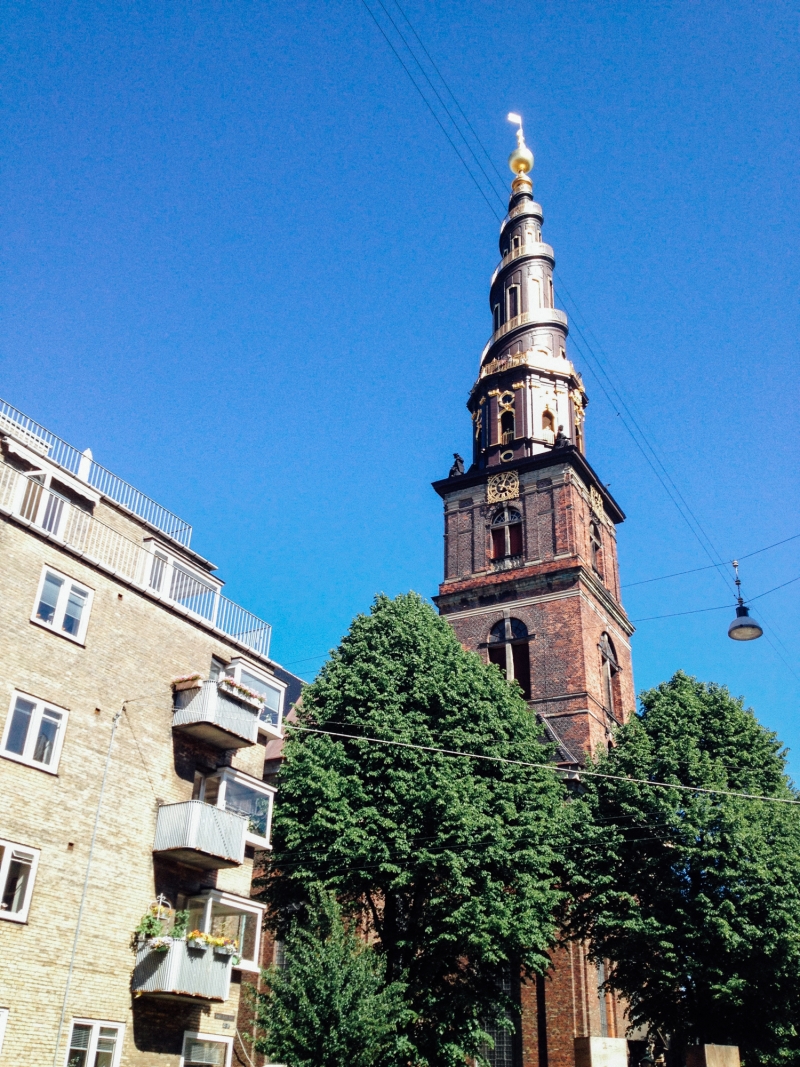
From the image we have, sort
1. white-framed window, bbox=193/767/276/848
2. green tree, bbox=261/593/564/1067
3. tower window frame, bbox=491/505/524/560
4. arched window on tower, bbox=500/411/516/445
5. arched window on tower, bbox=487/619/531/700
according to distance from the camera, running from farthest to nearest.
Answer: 1. arched window on tower, bbox=500/411/516/445
2. tower window frame, bbox=491/505/524/560
3. arched window on tower, bbox=487/619/531/700
4. green tree, bbox=261/593/564/1067
5. white-framed window, bbox=193/767/276/848

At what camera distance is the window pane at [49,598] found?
65.5ft

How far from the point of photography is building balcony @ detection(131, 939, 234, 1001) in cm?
1948

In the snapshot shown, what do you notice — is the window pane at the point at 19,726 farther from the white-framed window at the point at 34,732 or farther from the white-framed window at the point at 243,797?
the white-framed window at the point at 243,797

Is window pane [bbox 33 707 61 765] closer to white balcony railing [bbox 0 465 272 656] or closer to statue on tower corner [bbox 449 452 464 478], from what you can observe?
white balcony railing [bbox 0 465 272 656]

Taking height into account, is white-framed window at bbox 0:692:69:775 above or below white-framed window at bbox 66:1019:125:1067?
above

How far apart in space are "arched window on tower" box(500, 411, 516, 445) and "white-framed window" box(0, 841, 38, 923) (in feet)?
126

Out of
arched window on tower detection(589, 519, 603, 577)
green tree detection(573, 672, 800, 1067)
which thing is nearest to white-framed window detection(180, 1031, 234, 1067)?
green tree detection(573, 672, 800, 1067)

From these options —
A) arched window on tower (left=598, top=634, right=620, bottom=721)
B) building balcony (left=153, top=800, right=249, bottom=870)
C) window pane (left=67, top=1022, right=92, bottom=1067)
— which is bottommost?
window pane (left=67, top=1022, right=92, bottom=1067)

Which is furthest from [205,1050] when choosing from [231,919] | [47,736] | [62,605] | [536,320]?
[536,320]

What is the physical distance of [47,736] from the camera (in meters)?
19.3

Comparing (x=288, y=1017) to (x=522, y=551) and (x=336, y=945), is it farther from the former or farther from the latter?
(x=522, y=551)

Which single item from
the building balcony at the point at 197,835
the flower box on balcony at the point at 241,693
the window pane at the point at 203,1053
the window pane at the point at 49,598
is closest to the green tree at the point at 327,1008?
the window pane at the point at 203,1053

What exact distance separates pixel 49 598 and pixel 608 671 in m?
32.6

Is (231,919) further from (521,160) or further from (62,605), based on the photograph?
(521,160)
